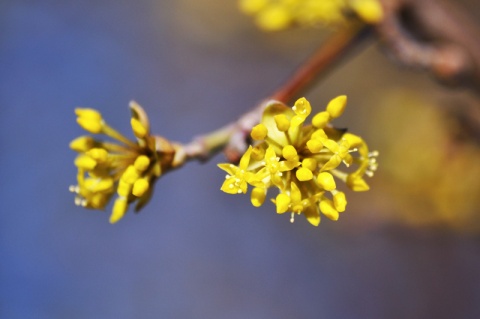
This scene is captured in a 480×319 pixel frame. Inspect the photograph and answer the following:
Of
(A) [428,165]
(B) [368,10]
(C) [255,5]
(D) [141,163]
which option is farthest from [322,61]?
(A) [428,165]

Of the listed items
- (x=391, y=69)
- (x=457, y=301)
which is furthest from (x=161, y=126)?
(x=457, y=301)

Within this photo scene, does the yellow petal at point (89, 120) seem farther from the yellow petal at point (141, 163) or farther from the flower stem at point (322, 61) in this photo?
the flower stem at point (322, 61)

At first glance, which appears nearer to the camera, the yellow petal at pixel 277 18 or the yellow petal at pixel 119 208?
the yellow petal at pixel 119 208

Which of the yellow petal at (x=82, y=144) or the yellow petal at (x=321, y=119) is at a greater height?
the yellow petal at (x=82, y=144)

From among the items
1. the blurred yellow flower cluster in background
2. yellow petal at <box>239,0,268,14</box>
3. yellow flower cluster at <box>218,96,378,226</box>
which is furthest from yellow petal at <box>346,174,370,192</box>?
the blurred yellow flower cluster in background

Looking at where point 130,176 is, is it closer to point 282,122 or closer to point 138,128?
point 138,128

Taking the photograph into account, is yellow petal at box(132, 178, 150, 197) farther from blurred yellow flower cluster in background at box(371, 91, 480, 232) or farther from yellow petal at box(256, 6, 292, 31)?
blurred yellow flower cluster in background at box(371, 91, 480, 232)

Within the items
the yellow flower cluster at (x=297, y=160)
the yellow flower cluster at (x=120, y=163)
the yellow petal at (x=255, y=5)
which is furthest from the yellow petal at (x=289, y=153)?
the yellow petal at (x=255, y=5)

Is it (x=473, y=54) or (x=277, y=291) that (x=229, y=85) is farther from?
(x=473, y=54)
